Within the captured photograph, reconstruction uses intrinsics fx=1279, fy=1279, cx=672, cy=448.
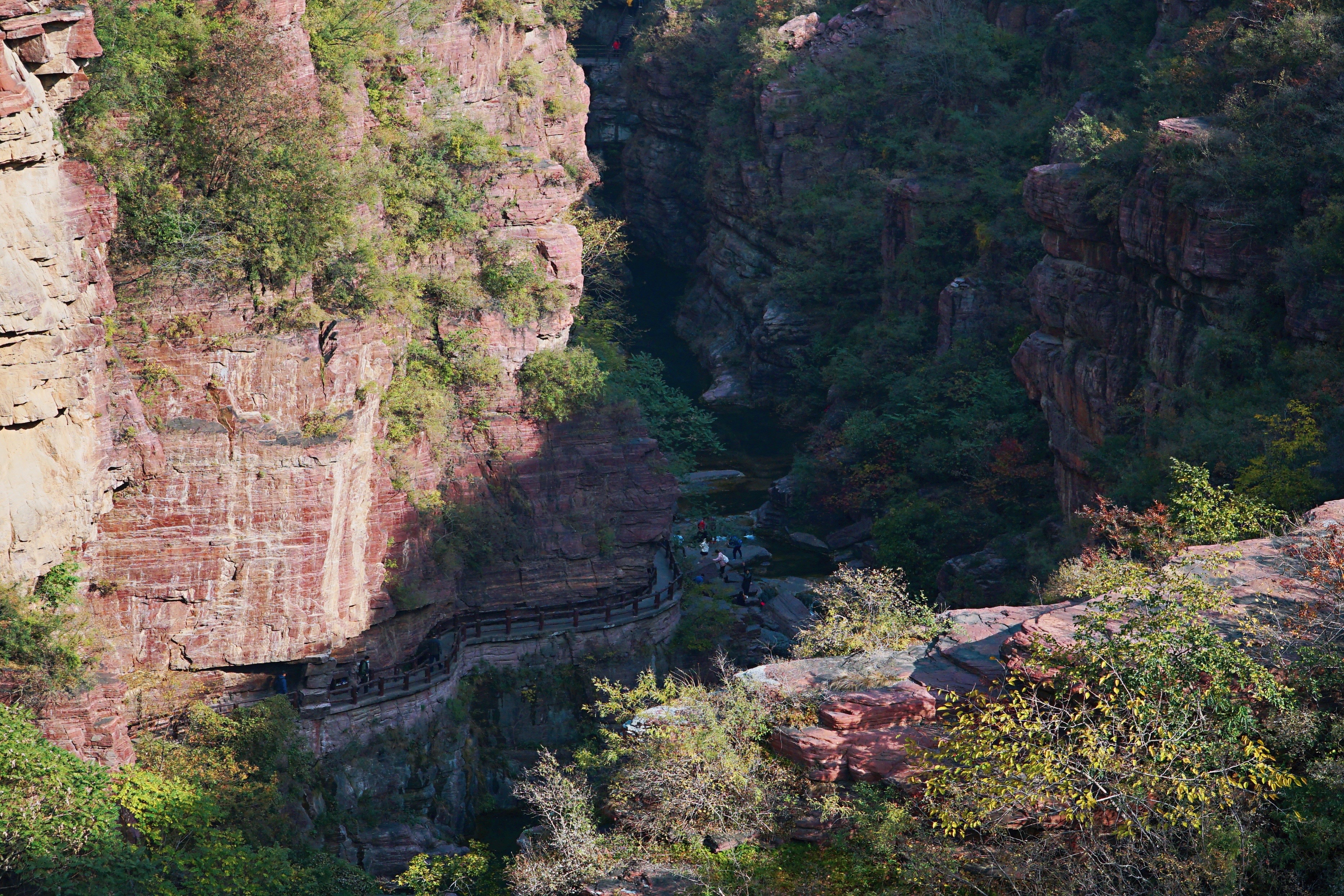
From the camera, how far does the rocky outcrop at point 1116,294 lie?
30.9m

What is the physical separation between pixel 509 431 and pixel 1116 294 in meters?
16.7

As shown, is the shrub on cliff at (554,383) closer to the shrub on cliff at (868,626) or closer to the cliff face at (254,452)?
the cliff face at (254,452)

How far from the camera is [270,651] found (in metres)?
28.1

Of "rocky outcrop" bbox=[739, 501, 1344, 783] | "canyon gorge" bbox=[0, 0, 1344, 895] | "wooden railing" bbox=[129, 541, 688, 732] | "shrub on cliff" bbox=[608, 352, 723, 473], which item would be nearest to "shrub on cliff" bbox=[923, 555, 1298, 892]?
"canyon gorge" bbox=[0, 0, 1344, 895]

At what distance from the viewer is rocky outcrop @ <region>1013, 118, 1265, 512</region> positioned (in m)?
30.9

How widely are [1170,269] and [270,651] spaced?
2337 centimetres

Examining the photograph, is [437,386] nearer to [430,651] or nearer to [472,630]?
[472,630]

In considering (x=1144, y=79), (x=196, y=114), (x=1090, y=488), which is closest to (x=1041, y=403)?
(x=1090, y=488)

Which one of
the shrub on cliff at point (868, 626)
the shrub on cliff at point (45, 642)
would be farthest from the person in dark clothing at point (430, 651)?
the shrub on cliff at point (868, 626)

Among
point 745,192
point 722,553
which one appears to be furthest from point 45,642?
point 745,192

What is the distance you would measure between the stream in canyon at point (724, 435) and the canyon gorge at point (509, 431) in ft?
1.71

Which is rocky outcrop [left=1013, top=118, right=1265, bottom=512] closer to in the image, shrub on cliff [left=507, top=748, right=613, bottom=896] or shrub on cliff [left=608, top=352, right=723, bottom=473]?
shrub on cliff [left=608, top=352, right=723, bottom=473]

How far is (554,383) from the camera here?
3447cm

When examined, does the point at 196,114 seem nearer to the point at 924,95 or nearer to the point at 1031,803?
the point at 1031,803
